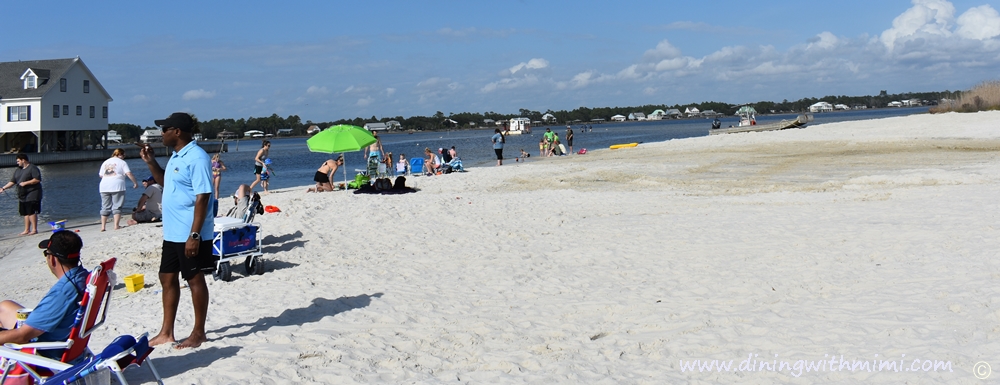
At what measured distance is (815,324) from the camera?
5.65 meters

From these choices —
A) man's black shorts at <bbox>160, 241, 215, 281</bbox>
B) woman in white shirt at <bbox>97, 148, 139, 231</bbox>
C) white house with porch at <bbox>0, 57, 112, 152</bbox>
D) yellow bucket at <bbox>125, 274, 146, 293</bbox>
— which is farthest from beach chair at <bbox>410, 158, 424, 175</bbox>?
white house with porch at <bbox>0, 57, 112, 152</bbox>

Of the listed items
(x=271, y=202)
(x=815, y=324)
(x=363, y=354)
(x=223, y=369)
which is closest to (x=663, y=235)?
(x=815, y=324)

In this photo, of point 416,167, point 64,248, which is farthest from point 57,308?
point 416,167

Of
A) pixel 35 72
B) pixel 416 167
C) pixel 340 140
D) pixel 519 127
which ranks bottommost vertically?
pixel 416 167

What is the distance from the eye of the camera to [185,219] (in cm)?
520

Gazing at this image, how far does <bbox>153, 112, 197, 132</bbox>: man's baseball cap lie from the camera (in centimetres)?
537

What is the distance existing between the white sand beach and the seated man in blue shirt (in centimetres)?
71

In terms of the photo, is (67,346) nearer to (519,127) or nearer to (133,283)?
(133,283)

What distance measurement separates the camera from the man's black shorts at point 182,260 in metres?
5.18

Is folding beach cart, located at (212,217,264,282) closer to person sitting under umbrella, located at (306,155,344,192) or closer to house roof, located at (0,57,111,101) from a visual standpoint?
person sitting under umbrella, located at (306,155,344,192)

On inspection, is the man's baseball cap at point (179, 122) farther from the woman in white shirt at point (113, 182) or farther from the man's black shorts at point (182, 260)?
the woman in white shirt at point (113, 182)

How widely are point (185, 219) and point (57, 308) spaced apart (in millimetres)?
1096

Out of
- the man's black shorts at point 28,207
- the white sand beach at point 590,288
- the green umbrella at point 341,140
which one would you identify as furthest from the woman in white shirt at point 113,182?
the green umbrella at point 341,140

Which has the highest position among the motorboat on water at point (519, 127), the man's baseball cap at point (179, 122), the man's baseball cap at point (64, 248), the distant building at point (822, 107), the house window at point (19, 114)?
the distant building at point (822, 107)
